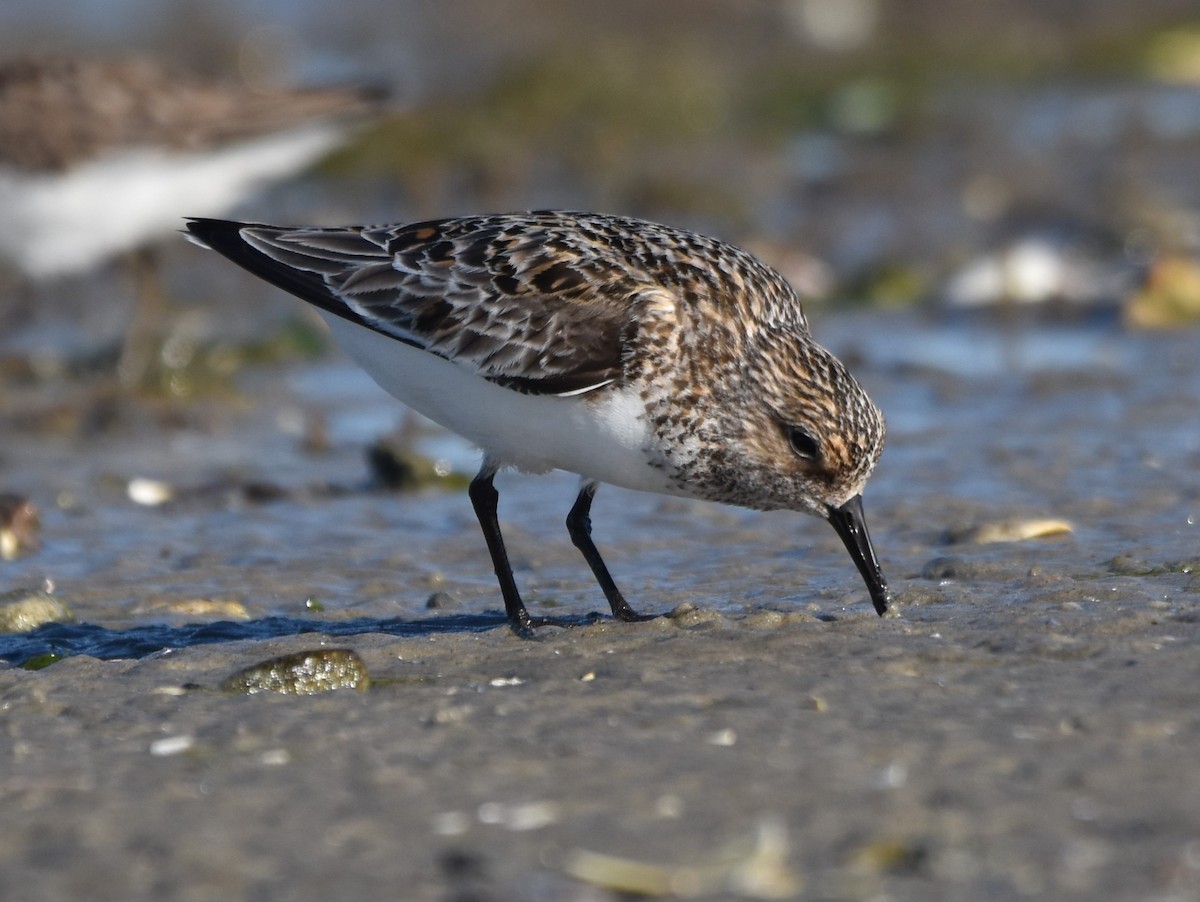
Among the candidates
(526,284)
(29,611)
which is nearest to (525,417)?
(526,284)

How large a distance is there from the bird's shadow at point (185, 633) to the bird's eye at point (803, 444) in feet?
3.13

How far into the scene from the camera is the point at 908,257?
38.6 ft

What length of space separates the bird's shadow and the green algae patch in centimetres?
63

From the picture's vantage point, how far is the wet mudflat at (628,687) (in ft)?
12.1

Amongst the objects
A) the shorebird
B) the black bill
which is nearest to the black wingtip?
→ the black bill

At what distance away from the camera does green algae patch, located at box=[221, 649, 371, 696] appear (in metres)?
4.92

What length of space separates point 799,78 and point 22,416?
9.23m

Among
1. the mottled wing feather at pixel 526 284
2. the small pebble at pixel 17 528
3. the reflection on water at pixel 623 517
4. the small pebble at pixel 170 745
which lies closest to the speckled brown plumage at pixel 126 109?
the reflection on water at pixel 623 517

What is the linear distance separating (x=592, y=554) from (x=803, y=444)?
0.91 m

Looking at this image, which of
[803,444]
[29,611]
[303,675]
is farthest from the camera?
[29,611]

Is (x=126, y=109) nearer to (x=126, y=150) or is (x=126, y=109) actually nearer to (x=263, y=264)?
(x=126, y=150)

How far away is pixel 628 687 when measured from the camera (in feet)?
15.8

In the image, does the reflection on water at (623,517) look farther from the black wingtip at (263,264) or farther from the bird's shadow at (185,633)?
the black wingtip at (263,264)

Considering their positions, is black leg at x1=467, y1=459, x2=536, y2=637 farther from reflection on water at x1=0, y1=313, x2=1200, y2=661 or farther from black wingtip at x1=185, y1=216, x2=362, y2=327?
black wingtip at x1=185, y1=216, x2=362, y2=327
